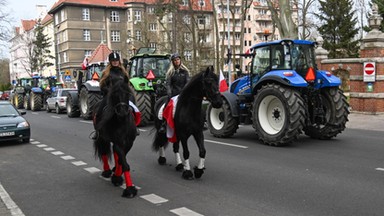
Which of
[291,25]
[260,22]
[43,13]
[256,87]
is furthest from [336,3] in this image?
[43,13]

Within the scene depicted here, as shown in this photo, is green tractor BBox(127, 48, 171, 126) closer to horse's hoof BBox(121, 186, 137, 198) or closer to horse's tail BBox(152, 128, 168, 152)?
horse's tail BBox(152, 128, 168, 152)

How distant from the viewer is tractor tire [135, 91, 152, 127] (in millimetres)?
15805

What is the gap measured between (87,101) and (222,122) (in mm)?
9325

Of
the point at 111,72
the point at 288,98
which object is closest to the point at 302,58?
the point at 288,98

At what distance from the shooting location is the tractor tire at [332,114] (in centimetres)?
1120

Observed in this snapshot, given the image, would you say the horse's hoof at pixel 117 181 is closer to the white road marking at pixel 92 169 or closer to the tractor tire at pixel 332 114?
the white road marking at pixel 92 169

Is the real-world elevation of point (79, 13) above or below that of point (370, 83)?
above

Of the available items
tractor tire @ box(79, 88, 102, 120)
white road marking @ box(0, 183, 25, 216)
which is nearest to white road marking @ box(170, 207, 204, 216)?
white road marking @ box(0, 183, 25, 216)

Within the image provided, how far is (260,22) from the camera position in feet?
311

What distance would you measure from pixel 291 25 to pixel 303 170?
46.9ft

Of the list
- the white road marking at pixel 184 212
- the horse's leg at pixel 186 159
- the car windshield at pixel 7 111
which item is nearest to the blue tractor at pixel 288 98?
the horse's leg at pixel 186 159

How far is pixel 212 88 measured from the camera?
266 inches

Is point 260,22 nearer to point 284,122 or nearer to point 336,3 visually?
point 336,3

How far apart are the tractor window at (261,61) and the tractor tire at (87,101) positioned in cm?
964
